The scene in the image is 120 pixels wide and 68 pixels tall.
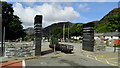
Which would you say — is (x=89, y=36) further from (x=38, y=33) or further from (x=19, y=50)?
(x=19, y=50)

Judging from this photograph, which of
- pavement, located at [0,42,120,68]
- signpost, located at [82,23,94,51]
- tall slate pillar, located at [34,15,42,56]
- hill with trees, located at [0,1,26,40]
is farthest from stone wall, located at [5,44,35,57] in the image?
signpost, located at [82,23,94,51]

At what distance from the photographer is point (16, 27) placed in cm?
1947

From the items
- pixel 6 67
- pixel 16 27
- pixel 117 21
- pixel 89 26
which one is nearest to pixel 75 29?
pixel 117 21

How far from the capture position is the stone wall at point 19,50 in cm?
1539

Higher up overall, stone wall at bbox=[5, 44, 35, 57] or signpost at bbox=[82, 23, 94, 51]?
signpost at bbox=[82, 23, 94, 51]

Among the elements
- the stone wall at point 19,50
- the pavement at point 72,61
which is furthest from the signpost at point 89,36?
the stone wall at point 19,50

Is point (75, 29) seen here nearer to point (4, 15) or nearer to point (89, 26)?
point (89, 26)

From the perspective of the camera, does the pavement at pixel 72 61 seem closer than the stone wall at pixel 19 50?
Yes

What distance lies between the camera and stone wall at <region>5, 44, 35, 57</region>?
15.4 metres

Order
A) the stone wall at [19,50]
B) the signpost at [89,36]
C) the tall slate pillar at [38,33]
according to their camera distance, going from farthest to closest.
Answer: the signpost at [89,36], the tall slate pillar at [38,33], the stone wall at [19,50]

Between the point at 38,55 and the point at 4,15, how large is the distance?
26.3 feet

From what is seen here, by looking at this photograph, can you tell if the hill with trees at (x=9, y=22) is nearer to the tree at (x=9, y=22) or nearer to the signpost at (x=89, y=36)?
the tree at (x=9, y=22)

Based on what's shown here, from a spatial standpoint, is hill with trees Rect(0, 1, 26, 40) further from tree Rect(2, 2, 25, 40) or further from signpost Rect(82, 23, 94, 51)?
signpost Rect(82, 23, 94, 51)

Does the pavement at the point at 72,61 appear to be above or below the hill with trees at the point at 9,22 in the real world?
below
